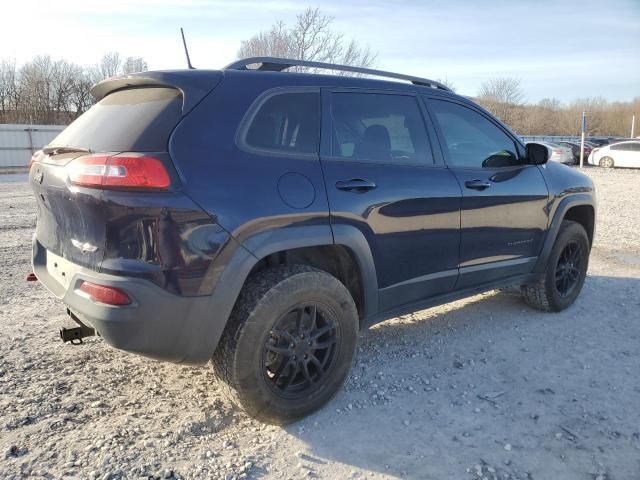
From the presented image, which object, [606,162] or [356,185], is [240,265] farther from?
[606,162]

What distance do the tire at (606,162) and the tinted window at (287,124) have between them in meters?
29.4

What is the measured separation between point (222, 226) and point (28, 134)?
26.8 metres

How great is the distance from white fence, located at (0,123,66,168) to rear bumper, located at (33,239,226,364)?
82.9 ft

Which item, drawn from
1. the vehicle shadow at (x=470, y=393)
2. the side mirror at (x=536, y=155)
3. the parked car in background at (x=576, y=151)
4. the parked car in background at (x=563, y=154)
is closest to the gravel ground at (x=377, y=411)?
the vehicle shadow at (x=470, y=393)

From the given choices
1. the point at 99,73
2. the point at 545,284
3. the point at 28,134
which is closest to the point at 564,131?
the point at 99,73

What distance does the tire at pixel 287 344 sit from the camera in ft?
8.77

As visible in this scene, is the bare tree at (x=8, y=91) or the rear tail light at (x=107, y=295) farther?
the bare tree at (x=8, y=91)

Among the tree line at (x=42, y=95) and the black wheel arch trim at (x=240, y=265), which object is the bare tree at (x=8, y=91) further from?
the black wheel arch trim at (x=240, y=265)

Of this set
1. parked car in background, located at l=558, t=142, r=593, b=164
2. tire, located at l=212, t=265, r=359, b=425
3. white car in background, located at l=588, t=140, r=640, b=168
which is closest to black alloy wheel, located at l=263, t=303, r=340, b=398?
tire, located at l=212, t=265, r=359, b=425

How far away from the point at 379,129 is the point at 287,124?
736 mm

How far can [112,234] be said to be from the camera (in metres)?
2.42

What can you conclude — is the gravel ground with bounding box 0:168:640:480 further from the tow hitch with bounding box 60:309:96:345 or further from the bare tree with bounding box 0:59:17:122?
the bare tree with bounding box 0:59:17:122

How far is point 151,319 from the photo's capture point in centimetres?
241

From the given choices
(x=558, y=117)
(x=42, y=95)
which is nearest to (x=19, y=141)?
(x=42, y=95)
